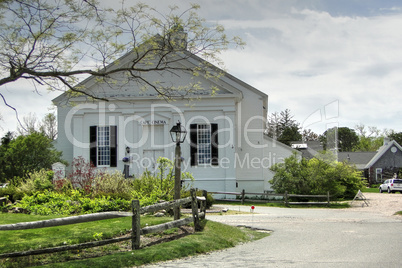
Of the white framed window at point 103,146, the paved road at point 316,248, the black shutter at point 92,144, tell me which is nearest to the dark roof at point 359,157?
the white framed window at point 103,146

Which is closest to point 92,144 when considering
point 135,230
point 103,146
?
point 103,146

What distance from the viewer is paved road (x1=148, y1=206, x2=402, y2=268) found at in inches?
377

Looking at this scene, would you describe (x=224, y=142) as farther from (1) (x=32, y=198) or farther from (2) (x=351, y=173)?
(1) (x=32, y=198)

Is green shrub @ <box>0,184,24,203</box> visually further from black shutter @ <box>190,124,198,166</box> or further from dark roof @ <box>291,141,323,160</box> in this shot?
dark roof @ <box>291,141,323,160</box>

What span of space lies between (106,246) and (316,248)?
16.3 ft

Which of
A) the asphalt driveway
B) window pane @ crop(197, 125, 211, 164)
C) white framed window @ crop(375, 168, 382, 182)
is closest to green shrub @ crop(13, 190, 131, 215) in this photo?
the asphalt driveway

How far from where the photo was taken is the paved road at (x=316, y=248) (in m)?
9.57

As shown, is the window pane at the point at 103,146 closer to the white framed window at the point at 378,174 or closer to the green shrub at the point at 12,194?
the green shrub at the point at 12,194

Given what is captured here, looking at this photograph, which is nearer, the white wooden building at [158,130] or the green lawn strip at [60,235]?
the green lawn strip at [60,235]

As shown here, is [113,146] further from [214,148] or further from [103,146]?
[214,148]

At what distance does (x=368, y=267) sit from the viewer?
8.94m

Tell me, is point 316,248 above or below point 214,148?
below

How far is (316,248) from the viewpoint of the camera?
11.6 metres

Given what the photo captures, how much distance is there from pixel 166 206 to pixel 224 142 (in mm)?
17585
